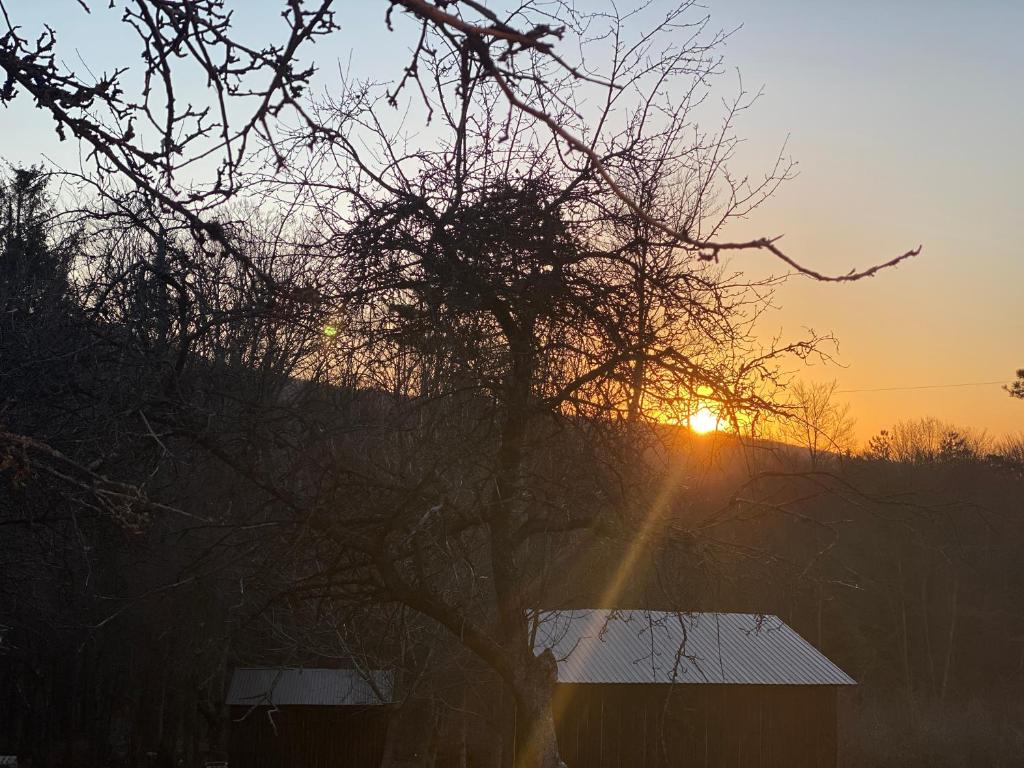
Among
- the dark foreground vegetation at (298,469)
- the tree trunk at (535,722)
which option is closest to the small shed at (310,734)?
the dark foreground vegetation at (298,469)

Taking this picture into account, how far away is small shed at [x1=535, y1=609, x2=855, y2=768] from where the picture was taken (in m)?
25.9

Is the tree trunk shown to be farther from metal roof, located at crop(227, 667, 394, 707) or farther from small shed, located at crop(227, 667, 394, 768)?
small shed, located at crop(227, 667, 394, 768)

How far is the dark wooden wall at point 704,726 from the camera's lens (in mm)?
25859

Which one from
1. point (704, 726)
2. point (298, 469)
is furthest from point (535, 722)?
point (704, 726)

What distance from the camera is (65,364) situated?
5.61m

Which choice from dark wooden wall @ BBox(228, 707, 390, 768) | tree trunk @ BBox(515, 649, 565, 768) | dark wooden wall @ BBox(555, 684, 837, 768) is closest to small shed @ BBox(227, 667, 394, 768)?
dark wooden wall @ BBox(228, 707, 390, 768)

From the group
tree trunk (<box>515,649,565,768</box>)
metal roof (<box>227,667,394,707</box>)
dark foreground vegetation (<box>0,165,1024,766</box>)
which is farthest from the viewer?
metal roof (<box>227,667,394,707</box>)

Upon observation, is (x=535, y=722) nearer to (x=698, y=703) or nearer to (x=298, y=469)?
(x=298, y=469)

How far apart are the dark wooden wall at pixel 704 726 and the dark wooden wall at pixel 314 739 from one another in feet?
17.3

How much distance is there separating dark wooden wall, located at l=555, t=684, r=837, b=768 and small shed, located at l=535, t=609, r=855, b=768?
0.09ft

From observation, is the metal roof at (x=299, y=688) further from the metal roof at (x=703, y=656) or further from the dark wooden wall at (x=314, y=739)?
the metal roof at (x=703, y=656)

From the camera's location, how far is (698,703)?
26.9 meters

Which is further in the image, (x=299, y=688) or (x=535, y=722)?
(x=299, y=688)

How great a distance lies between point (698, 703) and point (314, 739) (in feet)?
33.9
